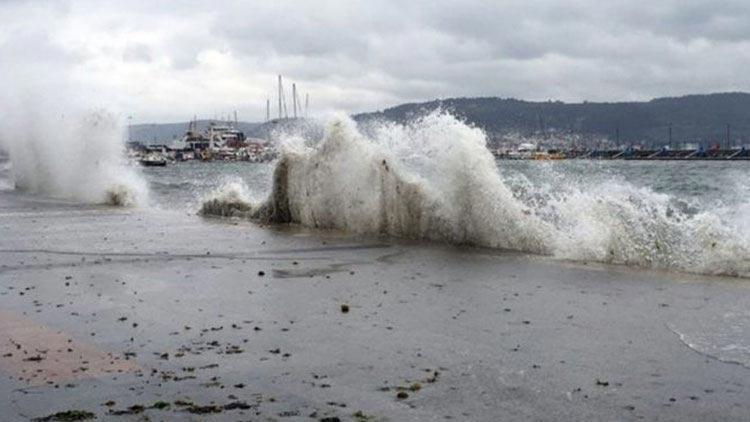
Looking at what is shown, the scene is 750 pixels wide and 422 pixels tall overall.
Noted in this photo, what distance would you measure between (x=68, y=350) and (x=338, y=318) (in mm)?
2766

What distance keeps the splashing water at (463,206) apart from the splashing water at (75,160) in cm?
1060

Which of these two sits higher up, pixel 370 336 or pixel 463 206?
pixel 463 206

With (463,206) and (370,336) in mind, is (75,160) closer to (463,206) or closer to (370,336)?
(463,206)

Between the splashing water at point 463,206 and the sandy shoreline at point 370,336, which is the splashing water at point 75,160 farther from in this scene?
the sandy shoreline at point 370,336

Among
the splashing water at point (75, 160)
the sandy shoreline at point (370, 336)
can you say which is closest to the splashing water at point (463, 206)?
the sandy shoreline at point (370, 336)

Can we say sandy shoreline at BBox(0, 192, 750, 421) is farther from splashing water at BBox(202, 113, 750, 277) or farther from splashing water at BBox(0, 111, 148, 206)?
splashing water at BBox(0, 111, 148, 206)

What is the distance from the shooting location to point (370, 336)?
26.8ft

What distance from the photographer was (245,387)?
6379 millimetres

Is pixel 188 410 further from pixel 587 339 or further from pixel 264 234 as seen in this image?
pixel 264 234

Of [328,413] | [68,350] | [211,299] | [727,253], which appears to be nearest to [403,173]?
[727,253]

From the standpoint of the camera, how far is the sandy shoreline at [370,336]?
5.97 meters

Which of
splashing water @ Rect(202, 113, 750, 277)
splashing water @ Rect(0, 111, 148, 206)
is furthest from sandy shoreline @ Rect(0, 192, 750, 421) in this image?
splashing water @ Rect(0, 111, 148, 206)

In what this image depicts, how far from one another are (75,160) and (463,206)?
27.1 m

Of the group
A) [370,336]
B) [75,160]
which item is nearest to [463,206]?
[370,336]
